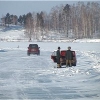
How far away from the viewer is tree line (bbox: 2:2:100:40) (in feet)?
292

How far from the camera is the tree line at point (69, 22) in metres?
89.0

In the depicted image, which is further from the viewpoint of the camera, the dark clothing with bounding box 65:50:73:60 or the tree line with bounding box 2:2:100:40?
the tree line with bounding box 2:2:100:40

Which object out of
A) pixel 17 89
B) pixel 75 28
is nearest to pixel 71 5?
pixel 75 28

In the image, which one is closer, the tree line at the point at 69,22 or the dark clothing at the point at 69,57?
the dark clothing at the point at 69,57

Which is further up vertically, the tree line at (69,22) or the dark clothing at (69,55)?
the tree line at (69,22)

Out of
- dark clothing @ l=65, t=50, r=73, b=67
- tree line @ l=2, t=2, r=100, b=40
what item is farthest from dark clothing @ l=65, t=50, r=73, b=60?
tree line @ l=2, t=2, r=100, b=40

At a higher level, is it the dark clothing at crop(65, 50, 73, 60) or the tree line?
the tree line

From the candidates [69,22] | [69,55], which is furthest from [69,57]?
[69,22]

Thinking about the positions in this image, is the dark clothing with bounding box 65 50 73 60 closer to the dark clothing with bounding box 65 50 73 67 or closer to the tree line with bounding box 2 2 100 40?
the dark clothing with bounding box 65 50 73 67

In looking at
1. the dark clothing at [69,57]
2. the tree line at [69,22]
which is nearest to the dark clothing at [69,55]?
the dark clothing at [69,57]

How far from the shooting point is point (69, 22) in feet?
323

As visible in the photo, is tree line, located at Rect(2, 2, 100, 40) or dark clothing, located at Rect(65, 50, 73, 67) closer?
dark clothing, located at Rect(65, 50, 73, 67)

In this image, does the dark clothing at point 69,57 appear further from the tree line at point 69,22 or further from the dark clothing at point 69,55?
the tree line at point 69,22

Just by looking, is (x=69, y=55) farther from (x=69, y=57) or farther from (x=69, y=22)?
(x=69, y=22)
